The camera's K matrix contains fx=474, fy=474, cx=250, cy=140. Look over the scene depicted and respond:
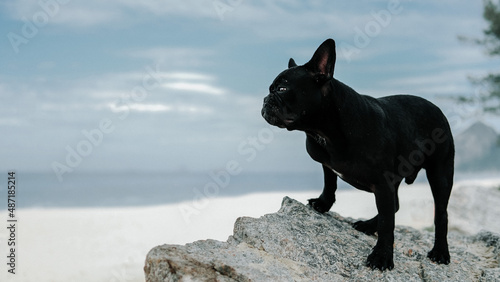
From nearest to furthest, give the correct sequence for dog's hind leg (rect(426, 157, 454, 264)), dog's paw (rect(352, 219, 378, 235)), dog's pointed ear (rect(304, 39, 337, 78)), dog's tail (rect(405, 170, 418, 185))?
dog's pointed ear (rect(304, 39, 337, 78)), dog's tail (rect(405, 170, 418, 185)), dog's hind leg (rect(426, 157, 454, 264)), dog's paw (rect(352, 219, 378, 235))

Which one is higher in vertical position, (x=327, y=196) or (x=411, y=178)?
(x=411, y=178)

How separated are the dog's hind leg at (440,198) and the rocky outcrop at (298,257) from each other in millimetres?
142

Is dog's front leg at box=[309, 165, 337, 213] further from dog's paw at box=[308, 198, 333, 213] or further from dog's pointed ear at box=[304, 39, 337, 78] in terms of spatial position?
dog's pointed ear at box=[304, 39, 337, 78]

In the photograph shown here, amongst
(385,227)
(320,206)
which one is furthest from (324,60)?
(320,206)

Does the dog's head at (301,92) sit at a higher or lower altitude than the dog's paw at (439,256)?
higher

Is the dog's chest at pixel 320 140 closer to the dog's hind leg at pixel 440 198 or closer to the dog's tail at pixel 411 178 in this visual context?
the dog's tail at pixel 411 178

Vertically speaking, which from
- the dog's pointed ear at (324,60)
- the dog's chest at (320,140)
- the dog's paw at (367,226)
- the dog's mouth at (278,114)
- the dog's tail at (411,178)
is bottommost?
the dog's paw at (367,226)

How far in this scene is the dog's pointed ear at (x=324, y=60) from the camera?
403 centimetres

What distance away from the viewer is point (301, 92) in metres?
4.07

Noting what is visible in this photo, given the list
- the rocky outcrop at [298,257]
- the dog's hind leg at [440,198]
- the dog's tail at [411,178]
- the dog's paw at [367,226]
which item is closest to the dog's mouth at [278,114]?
the rocky outcrop at [298,257]

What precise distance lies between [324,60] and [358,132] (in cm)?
73

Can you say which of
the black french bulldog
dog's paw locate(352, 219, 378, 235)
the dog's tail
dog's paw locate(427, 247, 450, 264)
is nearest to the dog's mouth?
the black french bulldog

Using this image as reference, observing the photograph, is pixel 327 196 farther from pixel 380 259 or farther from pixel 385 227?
pixel 380 259

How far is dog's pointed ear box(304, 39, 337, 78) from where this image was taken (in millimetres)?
4027
